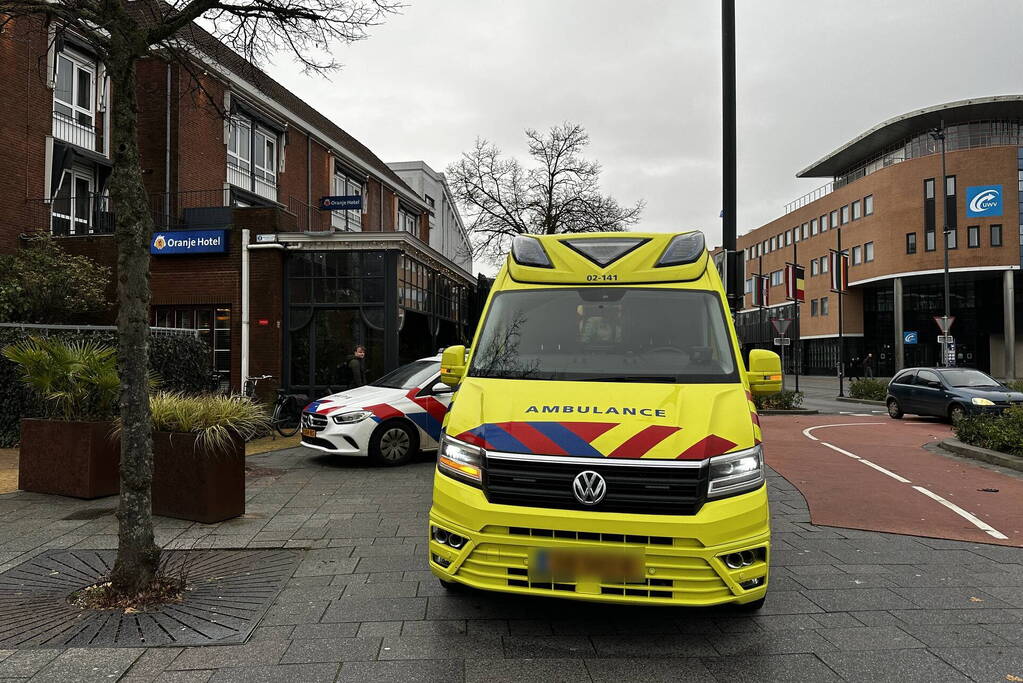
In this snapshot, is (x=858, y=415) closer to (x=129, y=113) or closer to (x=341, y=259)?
(x=341, y=259)

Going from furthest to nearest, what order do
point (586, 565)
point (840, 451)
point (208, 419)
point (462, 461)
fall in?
point (840, 451), point (208, 419), point (462, 461), point (586, 565)

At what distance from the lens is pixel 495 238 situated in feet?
104

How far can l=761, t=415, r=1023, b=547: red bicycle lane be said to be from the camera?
6613 millimetres

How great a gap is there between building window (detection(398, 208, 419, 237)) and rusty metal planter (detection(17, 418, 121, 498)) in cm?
3042

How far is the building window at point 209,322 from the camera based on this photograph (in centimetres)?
1731

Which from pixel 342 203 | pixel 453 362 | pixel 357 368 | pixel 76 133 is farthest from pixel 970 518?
pixel 76 133

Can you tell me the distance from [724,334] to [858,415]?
1818cm

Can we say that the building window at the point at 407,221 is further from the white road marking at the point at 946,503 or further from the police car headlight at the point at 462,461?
the police car headlight at the point at 462,461

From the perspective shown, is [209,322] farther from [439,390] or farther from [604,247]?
[604,247]

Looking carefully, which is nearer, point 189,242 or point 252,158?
point 189,242

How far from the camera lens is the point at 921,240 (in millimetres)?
47000

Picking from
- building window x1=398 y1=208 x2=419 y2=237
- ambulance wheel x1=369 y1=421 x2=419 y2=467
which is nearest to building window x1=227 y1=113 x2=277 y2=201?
building window x1=398 y1=208 x2=419 y2=237

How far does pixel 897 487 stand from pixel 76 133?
70.5ft

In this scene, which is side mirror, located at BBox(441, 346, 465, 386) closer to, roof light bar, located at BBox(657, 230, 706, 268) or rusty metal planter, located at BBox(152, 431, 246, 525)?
roof light bar, located at BBox(657, 230, 706, 268)
